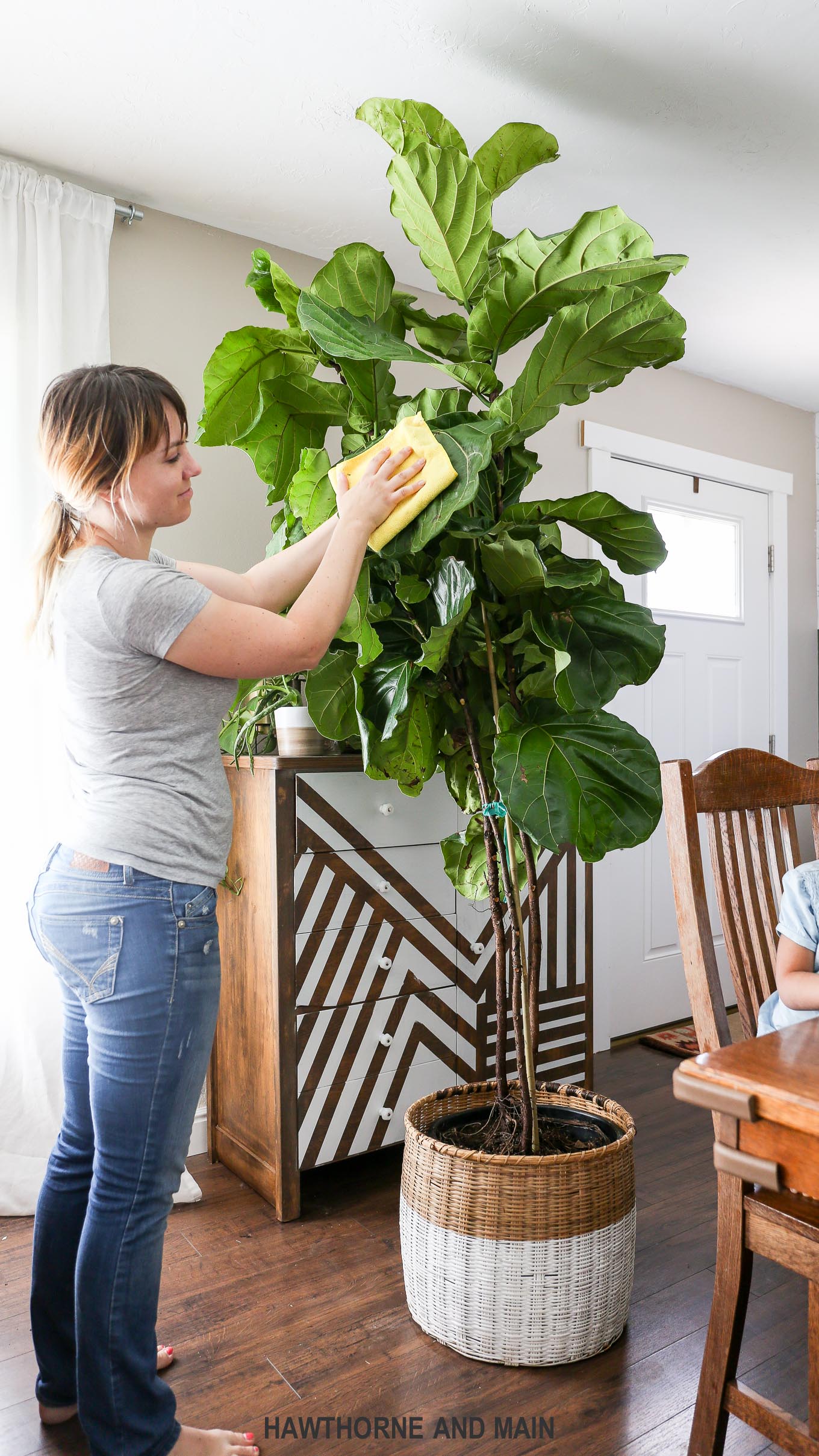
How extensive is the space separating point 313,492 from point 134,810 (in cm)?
64

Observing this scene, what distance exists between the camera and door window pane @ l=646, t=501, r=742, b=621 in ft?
11.6

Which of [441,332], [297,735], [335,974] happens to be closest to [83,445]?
[441,332]

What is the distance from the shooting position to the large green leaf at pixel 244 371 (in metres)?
1.62

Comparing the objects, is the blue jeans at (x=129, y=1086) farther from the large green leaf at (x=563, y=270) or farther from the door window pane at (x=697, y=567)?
the door window pane at (x=697, y=567)

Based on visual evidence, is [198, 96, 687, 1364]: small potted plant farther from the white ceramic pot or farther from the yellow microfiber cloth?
the white ceramic pot

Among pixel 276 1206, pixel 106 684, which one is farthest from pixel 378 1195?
pixel 106 684

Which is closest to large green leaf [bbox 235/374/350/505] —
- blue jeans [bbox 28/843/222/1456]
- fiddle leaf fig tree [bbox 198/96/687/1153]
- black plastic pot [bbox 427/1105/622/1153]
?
fiddle leaf fig tree [bbox 198/96/687/1153]

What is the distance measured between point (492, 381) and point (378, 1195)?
176 centimetres

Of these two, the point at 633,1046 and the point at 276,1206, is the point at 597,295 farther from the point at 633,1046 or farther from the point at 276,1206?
the point at 633,1046

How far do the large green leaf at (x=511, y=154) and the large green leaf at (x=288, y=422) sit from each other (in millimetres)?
428

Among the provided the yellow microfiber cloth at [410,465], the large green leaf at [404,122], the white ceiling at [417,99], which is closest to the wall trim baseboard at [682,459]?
the white ceiling at [417,99]

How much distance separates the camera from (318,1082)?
210 centimetres

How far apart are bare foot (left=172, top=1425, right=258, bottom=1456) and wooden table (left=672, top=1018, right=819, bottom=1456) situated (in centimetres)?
62

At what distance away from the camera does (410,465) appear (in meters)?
1.31
